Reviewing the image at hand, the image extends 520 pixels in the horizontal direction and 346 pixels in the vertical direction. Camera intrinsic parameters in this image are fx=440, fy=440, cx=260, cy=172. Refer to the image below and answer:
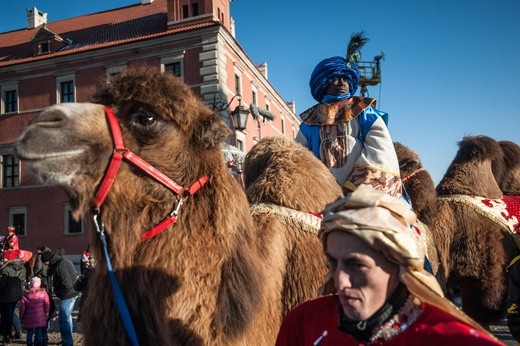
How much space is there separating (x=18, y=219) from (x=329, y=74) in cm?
2845

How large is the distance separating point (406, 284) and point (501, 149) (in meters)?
5.54

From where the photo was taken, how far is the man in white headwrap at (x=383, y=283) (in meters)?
1.36

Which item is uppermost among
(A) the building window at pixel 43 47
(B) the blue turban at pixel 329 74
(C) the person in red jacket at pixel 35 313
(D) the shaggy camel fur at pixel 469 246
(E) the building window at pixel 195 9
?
(E) the building window at pixel 195 9

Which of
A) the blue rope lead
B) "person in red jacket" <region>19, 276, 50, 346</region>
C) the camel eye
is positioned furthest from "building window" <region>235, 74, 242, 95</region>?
the blue rope lead

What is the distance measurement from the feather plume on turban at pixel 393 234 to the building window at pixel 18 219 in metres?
29.4

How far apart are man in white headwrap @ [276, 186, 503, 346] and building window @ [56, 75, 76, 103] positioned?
28.9 metres

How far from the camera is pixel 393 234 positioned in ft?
4.49

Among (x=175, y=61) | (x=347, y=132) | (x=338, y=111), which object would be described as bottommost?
(x=347, y=132)

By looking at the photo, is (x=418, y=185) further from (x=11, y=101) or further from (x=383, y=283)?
(x=11, y=101)

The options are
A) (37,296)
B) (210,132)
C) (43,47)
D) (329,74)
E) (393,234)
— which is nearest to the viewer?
(393,234)

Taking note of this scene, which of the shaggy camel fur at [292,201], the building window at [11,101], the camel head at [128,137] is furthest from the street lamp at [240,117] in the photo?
the building window at [11,101]

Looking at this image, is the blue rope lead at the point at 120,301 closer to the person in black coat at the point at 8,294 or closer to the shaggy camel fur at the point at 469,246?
the shaggy camel fur at the point at 469,246

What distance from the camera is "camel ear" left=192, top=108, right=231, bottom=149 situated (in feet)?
7.39

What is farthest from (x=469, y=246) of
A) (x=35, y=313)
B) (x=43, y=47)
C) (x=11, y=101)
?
(x=43, y=47)
